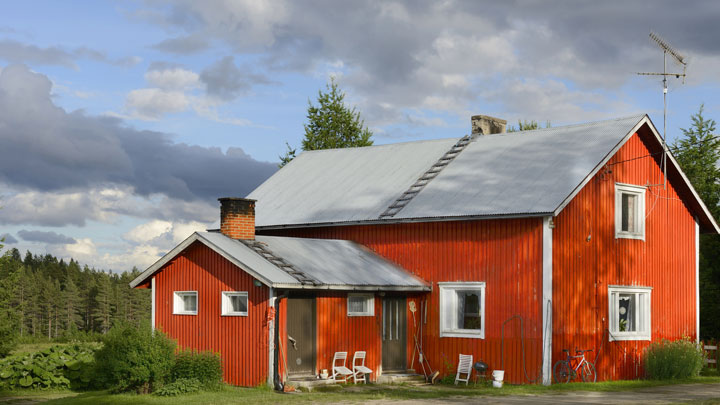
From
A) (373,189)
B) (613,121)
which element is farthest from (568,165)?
(373,189)

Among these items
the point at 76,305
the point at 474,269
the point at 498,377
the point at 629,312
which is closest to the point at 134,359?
the point at 498,377

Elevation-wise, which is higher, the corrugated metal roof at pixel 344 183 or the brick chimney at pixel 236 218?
the corrugated metal roof at pixel 344 183

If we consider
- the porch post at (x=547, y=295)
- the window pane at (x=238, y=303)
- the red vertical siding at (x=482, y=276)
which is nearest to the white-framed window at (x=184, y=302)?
the window pane at (x=238, y=303)

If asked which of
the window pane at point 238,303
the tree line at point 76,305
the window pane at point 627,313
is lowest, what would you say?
the tree line at point 76,305

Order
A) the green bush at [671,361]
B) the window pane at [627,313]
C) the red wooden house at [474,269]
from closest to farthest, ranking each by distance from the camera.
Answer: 1. the red wooden house at [474,269]
2. the green bush at [671,361]
3. the window pane at [627,313]

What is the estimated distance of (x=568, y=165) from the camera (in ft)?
89.0

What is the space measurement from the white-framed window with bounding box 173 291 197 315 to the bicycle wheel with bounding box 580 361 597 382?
10.9 meters

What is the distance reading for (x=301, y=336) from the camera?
2431cm

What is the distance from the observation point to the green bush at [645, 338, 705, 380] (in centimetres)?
2759

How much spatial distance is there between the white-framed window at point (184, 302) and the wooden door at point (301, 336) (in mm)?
3360

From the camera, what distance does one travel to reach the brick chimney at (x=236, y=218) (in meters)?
26.2

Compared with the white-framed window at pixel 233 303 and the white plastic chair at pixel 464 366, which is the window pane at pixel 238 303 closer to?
the white-framed window at pixel 233 303

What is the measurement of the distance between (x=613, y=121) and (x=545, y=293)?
7.06 metres

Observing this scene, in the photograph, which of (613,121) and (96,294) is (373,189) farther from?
(96,294)
